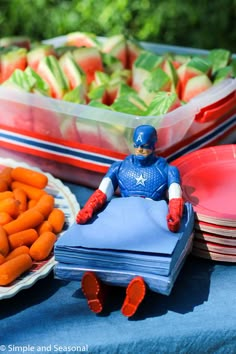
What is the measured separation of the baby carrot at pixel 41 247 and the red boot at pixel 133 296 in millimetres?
183

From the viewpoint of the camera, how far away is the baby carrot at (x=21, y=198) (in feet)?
3.96

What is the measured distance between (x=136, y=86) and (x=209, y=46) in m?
2.02

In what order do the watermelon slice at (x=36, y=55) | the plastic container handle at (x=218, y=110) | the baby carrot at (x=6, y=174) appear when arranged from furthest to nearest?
the watermelon slice at (x=36, y=55) → the plastic container handle at (x=218, y=110) → the baby carrot at (x=6, y=174)

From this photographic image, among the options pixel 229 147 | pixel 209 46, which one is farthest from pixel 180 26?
pixel 229 147

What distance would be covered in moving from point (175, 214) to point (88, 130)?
38cm

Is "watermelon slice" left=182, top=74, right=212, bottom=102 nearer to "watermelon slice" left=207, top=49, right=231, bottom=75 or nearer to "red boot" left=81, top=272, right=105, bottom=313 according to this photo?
"watermelon slice" left=207, top=49, right=231, bottom=75

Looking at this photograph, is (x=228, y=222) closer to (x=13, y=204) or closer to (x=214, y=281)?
(x=214, y=281)

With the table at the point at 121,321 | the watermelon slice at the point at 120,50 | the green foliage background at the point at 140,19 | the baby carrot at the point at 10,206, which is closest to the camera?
the table at the point at 121,321

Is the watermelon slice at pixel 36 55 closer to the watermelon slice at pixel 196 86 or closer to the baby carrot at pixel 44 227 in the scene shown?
the watermelon slice at pixel 196 86

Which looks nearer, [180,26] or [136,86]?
[136,86]

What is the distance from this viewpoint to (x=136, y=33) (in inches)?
141

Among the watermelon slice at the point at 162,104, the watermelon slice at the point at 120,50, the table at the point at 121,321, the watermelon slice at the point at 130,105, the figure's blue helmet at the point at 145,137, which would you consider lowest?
the table at the point at 121,321

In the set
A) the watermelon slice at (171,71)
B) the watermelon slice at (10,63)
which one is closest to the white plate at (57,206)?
the watermelon slice at (10,63)

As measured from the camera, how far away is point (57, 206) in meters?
1.28
